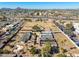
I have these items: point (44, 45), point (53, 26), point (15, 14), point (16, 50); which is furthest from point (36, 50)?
point (15, 14)

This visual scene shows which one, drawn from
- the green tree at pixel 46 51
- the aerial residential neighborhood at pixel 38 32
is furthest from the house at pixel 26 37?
the green tree at pixel 46 51

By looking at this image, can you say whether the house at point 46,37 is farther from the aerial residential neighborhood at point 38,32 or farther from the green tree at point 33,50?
the green tree at point 33,50

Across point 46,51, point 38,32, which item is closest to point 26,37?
point 38,32

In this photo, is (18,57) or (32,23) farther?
(32,23)

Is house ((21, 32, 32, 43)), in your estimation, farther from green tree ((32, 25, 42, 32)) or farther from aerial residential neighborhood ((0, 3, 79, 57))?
green tree ((32, 25, 42, 32))

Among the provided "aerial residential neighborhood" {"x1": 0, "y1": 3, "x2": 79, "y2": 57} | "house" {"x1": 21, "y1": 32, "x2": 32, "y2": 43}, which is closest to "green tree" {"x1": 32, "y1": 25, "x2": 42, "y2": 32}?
"aerial residential neighborhood" {"x1": 0, "y1": 3, "x2": 79, "y2": 57}

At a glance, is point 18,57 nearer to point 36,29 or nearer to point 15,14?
point 36,29

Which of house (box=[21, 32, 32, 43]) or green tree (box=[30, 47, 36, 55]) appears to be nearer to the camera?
green tree (box=[30, 47, 36, 55])

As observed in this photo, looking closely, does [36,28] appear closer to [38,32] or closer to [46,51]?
[38,32]
